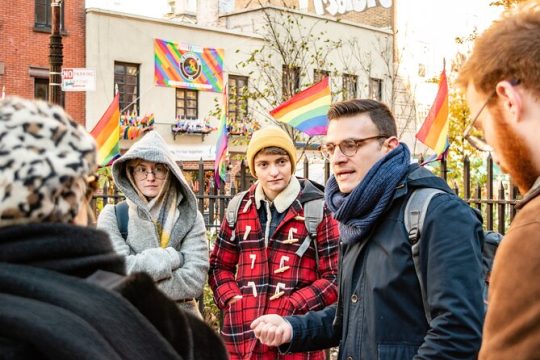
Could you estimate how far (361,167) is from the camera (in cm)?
342

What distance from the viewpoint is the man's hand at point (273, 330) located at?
315 cm

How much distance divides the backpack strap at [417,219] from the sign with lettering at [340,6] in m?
36.0

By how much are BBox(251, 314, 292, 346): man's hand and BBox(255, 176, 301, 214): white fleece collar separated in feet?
4.67

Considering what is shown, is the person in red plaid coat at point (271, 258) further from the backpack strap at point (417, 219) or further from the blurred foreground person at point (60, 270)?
the blurred foreground person at point (60, 270)

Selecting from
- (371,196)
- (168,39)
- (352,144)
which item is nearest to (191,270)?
(352,144)

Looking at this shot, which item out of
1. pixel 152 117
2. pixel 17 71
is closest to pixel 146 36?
pixel 152 117

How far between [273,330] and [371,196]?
0.77 m

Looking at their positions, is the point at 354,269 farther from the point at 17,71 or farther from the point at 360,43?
the point at 360,43

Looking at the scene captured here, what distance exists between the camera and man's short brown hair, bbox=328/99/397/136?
11.4ft

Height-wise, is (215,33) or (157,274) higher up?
(215,33)

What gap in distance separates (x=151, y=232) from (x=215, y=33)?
2728cm

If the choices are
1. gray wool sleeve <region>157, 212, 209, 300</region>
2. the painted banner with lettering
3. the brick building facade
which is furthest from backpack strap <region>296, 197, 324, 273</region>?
the painted banner with lettering

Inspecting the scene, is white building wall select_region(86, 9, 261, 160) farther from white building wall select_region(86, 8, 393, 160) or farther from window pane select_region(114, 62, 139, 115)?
window pane select_region(114, 62, 139, 115)

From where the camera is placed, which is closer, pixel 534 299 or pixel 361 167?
pixel 534 299
